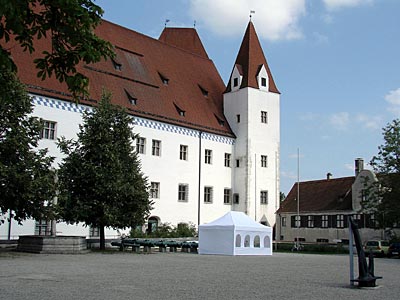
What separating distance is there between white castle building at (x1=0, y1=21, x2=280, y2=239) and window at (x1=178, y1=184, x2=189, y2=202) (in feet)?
0.24

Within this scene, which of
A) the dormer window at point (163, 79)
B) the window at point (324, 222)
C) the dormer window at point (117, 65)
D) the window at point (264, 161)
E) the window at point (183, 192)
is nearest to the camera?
the dormer window at point (117, 65)

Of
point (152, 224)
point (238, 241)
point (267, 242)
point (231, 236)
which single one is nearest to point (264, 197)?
point (152, 224)

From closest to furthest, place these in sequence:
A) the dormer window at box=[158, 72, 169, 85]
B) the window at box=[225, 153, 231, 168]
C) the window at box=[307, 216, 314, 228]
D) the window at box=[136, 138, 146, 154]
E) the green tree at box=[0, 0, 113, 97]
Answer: the green tree at box=[0, 0, 113, 97], the window at box=[136, 138, 146, 154], the dormer window at box=[158, 72, 169, 85], the window at box=[225, 153, 231, 168], the window at box=[307, 216, 314, 228]

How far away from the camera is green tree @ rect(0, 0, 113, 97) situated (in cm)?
518

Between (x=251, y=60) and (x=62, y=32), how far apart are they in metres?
40.6

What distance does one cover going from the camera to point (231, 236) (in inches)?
1047

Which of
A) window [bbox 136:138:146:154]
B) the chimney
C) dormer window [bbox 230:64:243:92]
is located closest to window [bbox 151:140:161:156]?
window [bbox 136:138:146:154]

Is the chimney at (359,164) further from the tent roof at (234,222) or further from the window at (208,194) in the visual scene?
the tent roof at (234,222)

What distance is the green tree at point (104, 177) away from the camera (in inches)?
961

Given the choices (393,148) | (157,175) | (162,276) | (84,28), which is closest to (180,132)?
(157,175)

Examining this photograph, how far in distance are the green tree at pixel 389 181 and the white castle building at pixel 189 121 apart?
11.4 meters

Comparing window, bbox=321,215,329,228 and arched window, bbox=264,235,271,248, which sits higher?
window, bbox=321,215,329,228

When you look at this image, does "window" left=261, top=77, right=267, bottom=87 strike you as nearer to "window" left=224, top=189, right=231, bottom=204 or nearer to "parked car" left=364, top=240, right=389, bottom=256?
"window" left=224, top=189, right=231, bottom=204

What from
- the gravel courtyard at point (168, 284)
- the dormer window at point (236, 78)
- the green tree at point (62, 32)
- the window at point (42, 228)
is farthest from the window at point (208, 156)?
the green tree at point (62, 32)
